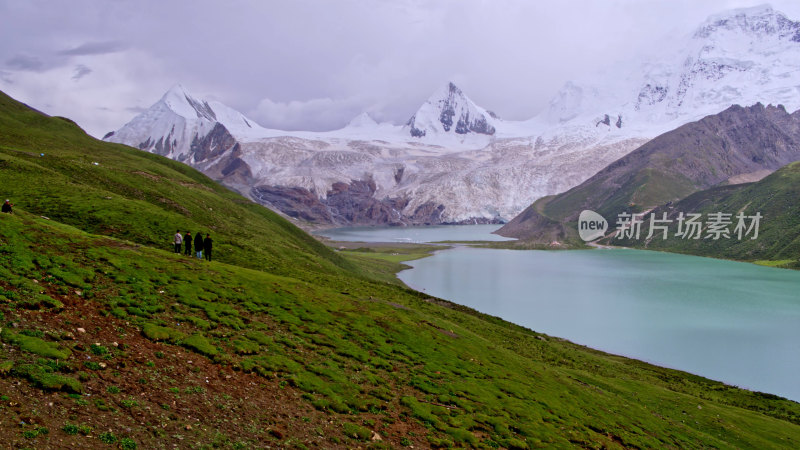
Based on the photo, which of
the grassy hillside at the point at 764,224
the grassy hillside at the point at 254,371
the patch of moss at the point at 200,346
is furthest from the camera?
the grassy hillside at the point at 764,224

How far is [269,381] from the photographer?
17734 millimetres

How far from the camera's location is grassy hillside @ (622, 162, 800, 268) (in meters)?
148

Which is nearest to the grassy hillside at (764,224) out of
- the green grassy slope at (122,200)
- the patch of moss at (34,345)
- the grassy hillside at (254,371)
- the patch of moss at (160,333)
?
the grassy hillside at (254,371)

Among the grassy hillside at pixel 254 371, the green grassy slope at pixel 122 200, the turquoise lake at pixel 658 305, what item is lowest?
the turquoise lake at pixel 658 305

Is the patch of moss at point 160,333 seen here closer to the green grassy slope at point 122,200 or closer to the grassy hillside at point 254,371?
the grassy hillside at point 254,371

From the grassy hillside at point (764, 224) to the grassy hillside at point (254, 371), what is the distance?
449ft

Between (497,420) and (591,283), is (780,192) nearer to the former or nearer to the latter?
(591,283)

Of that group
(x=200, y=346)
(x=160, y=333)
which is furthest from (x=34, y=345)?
(x=200, y=346)

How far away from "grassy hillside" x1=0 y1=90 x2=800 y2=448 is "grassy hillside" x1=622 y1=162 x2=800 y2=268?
449ft

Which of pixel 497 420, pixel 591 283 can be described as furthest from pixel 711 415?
pixel 591 283

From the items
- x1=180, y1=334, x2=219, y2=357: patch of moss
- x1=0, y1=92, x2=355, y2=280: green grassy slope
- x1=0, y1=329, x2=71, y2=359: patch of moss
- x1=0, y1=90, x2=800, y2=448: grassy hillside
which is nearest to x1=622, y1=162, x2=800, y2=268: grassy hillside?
x1=0, y1=90, x2=800, y2=448: grassy hillside

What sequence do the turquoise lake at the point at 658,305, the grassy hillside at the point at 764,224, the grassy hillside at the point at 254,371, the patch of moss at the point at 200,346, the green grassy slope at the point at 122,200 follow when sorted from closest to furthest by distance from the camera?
the grassy hillside at the point at 254,371
the patch of moss at the point at 200,346
the green grassy slope at the point at 122,200
the turquoise lake at the point at 658,305
the grassy hillside at the point at 764,224

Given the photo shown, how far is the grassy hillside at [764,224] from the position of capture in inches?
5832

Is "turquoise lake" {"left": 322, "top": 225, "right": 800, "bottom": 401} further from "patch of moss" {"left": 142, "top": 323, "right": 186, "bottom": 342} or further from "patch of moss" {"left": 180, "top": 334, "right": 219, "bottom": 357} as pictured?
"patch of moss" {"left": 142, "top": 323, "right": 186, "bottom": 342}
